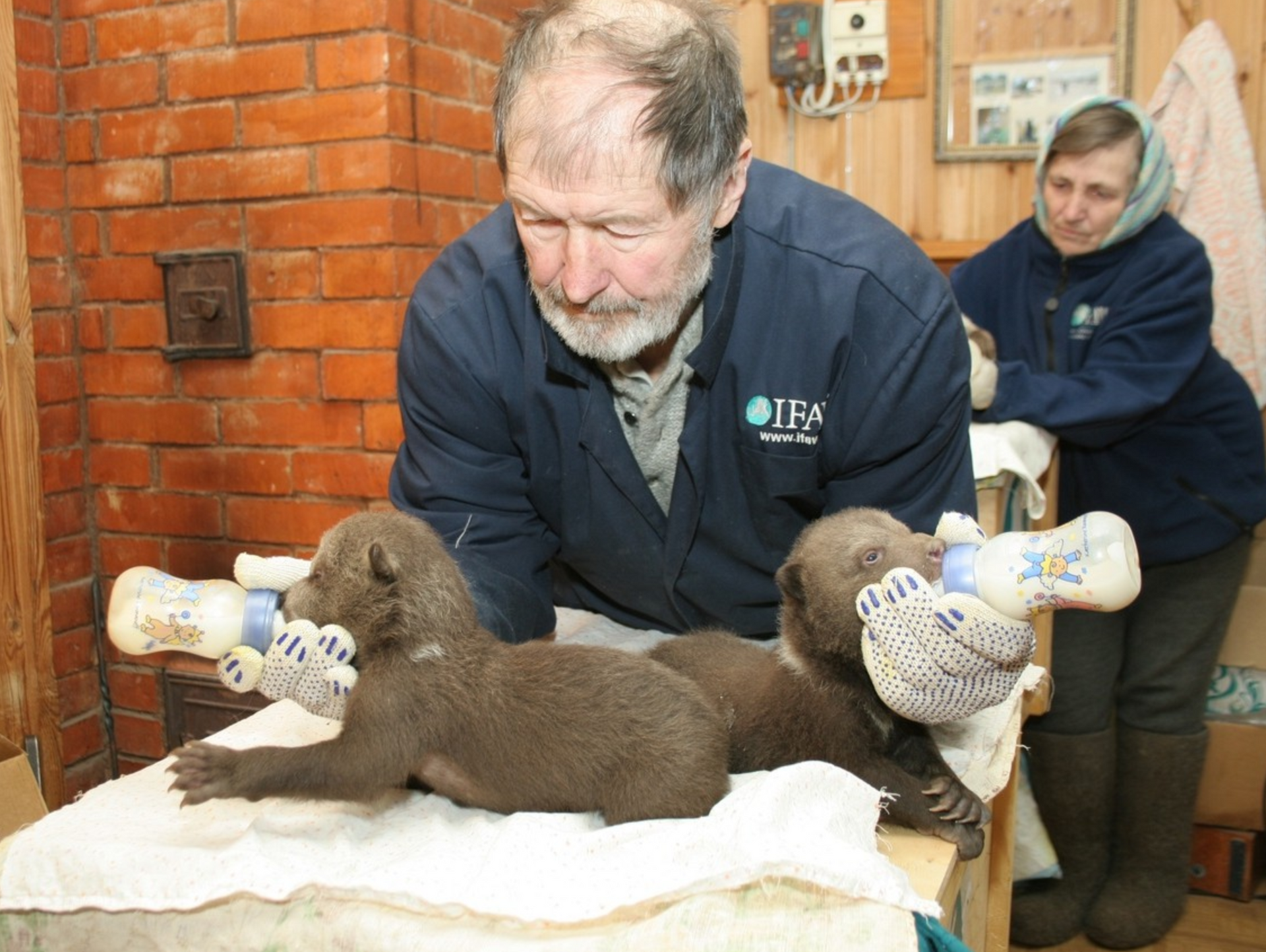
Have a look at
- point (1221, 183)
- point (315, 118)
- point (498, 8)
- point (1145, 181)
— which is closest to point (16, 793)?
point (315, 118)

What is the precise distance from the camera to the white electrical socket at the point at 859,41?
12.4 ft

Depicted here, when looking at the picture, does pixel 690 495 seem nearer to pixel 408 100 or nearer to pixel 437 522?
pixel 437 522

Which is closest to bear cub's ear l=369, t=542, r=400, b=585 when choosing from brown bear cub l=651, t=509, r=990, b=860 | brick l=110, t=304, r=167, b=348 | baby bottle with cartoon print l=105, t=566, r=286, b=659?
baby bottle with cartoon print l=105, t=566, r=286, b=659

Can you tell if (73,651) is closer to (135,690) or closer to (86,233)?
(135,690)

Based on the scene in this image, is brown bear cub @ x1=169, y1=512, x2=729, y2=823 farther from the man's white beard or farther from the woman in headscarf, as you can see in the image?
the woman in headscarf

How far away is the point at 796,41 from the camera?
3.85m

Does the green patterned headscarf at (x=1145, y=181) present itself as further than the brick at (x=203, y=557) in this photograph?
No

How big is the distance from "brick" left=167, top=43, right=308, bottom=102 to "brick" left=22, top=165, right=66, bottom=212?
428 millimetres

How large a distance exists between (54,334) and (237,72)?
3.03 ft

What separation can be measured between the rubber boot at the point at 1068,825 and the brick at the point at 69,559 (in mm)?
2769

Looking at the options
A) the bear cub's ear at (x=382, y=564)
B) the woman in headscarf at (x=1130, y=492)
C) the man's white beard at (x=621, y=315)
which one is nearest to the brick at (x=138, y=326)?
the man's white beard at (x=621, y=315)

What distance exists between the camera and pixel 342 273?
2.96m

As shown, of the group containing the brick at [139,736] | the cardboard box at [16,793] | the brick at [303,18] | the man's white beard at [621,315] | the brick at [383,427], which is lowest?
the brick at [139,736]

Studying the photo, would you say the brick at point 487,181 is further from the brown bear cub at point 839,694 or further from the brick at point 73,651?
A: the brown bear cub at point 839,694
